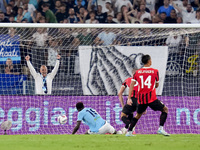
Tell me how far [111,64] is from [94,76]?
647 millimetres

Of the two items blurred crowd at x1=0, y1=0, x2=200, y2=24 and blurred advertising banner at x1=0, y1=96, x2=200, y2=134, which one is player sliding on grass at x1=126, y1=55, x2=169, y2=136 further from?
blurred crowd at x1=0, y1=0, x2=200, y2=24

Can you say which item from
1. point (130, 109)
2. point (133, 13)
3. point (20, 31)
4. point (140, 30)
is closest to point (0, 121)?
point (20, 31)

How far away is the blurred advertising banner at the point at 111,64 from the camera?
1447 cm

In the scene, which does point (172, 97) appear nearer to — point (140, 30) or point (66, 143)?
point (140, 30)

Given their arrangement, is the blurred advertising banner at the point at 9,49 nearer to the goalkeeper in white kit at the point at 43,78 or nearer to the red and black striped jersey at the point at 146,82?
the goalkeeper in white kit at the point at 43,78

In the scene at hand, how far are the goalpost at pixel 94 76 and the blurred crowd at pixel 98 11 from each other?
9.39 ft

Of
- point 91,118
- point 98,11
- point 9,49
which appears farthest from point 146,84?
point 98,11

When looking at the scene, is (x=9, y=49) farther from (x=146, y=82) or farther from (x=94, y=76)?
(x=146, y=82)

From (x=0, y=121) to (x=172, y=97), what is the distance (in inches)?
194

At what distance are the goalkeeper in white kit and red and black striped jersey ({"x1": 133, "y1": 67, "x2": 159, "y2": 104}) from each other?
4470 millimetres

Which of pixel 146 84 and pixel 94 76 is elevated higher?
pixel 146 84

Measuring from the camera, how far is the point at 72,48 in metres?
15.1

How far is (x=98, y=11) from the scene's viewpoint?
18.2 m

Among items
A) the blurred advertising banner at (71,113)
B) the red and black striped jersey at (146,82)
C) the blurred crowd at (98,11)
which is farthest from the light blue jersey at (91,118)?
the blurred crowd at (98,11)
